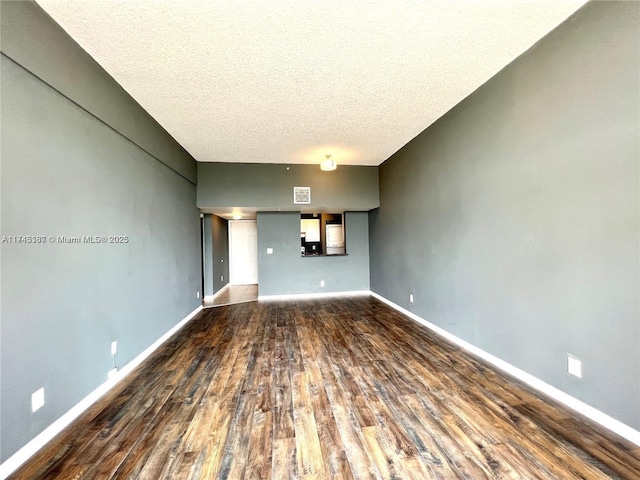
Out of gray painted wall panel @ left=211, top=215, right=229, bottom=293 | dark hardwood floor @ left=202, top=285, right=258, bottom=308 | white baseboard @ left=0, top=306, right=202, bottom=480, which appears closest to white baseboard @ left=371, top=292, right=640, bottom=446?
white baseboard @ left=0, top=306, right=202, bottom=480

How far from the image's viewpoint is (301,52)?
2023 millimetres

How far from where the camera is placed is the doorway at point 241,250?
301 inches

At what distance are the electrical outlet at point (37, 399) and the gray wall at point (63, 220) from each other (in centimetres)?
3

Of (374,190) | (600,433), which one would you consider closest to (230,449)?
(600,433)

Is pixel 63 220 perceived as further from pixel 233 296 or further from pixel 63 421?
pixel 233 296

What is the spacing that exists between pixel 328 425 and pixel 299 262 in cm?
419

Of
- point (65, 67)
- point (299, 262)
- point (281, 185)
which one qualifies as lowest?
point (299, 262)

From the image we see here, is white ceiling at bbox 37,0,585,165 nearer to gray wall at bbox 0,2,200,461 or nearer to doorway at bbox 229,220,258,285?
gray wall at bbox 0,2,200,461

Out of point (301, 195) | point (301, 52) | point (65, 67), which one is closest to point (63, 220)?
point (65, 67)

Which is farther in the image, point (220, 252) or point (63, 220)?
point (220, 252)

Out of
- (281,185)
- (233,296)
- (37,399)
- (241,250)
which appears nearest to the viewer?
(37,399)

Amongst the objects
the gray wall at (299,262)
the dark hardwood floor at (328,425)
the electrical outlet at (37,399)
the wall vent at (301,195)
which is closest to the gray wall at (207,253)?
the gray wall at (299,262)

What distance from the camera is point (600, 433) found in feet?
5.16

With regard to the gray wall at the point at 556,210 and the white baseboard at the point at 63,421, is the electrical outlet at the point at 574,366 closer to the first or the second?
the gray wall at the point at 556,210
